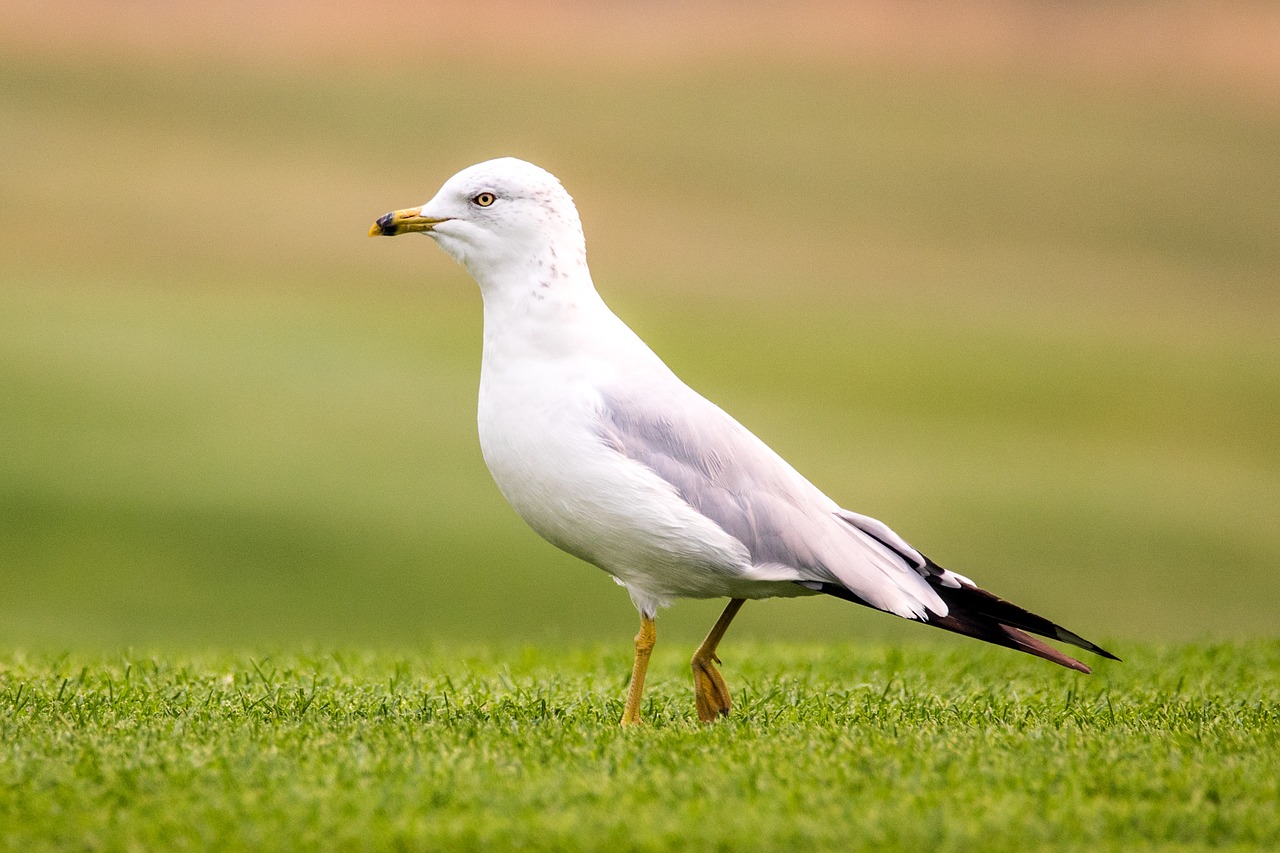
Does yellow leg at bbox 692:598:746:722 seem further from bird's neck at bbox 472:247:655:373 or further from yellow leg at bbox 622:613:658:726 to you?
bird's neck at bbox 472:247:655:373

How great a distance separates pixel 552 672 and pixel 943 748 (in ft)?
9.66

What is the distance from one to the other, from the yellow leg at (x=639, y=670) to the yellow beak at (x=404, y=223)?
178cm

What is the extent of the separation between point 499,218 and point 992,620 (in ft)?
8.13

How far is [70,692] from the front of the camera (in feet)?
18.6

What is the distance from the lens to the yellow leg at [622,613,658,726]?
5172 millimetres

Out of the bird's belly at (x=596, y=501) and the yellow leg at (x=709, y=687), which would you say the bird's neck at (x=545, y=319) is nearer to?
the bird's belly at (x=596, y=501)

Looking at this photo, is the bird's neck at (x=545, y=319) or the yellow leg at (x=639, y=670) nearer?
the yellow leg at (x=639, y=670)

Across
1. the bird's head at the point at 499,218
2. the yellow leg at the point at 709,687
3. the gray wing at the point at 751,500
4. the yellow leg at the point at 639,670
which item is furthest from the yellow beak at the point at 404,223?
the yellow leg at the point at 709,687

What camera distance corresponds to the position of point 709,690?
5.51m

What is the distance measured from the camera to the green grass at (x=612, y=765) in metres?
3.66

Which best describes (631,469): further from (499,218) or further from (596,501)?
(499,218)

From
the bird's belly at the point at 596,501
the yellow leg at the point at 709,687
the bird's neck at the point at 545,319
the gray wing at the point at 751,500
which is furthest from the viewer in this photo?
the yellow leg at the point at 709,687

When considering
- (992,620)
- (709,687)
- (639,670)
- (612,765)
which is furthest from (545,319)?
(992,620)

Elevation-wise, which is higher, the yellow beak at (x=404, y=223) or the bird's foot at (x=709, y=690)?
the yellow beak at (x=404, y=223)
